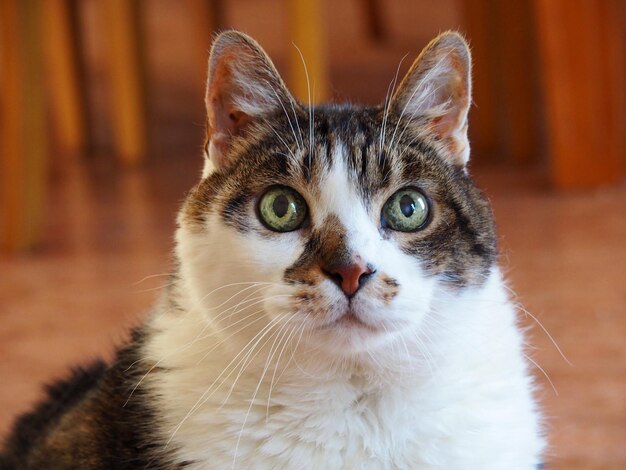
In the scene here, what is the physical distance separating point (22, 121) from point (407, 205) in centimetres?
186

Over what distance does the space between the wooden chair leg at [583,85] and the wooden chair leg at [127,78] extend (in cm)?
141

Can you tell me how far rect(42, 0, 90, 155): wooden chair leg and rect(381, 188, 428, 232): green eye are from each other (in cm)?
292

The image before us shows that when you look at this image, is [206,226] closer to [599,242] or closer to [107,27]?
[599,242]

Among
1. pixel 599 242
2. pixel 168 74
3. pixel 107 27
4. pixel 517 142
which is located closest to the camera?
pixel 599 242

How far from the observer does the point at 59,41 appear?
3789 mm

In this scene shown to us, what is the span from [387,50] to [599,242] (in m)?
2.64

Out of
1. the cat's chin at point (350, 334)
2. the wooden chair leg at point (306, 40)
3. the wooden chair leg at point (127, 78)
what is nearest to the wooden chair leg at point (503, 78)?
the wooden chair leg at point (306, 40)

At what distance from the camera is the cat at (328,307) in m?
1.04

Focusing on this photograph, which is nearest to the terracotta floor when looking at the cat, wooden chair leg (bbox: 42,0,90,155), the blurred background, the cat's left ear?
the blurred background

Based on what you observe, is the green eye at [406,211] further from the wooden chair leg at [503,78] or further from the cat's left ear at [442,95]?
the wooden chair leg at [503,78]

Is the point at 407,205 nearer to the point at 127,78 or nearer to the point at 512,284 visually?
the point at 512,284

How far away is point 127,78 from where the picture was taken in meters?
3.61

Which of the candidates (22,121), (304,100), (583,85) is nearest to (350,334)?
(304,100)

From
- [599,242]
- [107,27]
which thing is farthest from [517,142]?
[107,27]
